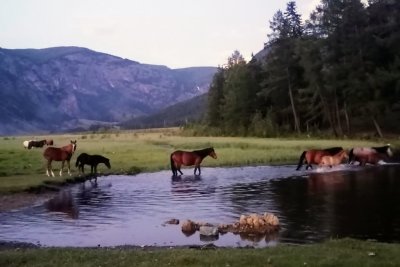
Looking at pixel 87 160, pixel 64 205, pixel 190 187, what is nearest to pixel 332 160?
pixel 190 187

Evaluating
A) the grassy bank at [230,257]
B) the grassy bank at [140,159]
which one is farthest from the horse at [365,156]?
the grassy bank at [230,257]

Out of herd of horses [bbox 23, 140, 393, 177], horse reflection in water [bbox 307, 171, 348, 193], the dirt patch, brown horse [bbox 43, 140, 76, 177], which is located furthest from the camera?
herd of horses [bbox 23, 140, 393, 177]

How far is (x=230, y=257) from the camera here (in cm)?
1234

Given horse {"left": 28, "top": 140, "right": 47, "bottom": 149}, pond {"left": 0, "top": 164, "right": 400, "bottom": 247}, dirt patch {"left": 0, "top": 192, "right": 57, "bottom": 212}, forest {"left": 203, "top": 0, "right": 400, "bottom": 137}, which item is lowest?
pond {"left": 0, "top": 164, "right": 400, "bottom": 247}

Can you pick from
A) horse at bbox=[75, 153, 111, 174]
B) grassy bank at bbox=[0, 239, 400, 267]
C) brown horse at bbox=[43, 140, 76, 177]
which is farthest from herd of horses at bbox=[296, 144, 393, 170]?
grassy bank at bbox=[0, 239, 400, 267]

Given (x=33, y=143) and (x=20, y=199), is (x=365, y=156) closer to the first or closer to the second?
(x=20, y=199)

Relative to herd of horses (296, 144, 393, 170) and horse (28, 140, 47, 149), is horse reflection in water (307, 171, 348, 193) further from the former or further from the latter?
horse (28, 140, 47, 149)

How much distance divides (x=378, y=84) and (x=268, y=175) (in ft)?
97.6

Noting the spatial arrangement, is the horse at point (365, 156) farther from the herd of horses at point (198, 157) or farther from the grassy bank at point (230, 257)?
the grassy bank at point (230, 257)

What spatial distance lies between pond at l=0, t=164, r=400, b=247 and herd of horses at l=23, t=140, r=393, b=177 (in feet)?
7.41

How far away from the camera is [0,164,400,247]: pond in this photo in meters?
17.1

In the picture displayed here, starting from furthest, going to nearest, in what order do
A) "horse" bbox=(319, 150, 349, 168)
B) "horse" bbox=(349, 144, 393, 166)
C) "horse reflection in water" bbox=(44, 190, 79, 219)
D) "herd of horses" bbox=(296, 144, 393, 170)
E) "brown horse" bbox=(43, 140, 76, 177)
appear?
"horse" bbox=(349, 144, 393, 166) < "herd of horses" bbox=(296, 144, 393, 170) < "horse" bbox=(319, 150, 349, 168) < "brown horse" bbox=(43, 140, 76, 177) < "horse reflection in water" bbox=(44, 190, 79, 219)

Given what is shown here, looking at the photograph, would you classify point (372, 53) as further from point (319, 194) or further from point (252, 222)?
point (252, 222)

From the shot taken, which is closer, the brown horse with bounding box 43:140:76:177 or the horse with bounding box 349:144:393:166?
the brown horse with bounding box 43:140:76:177
